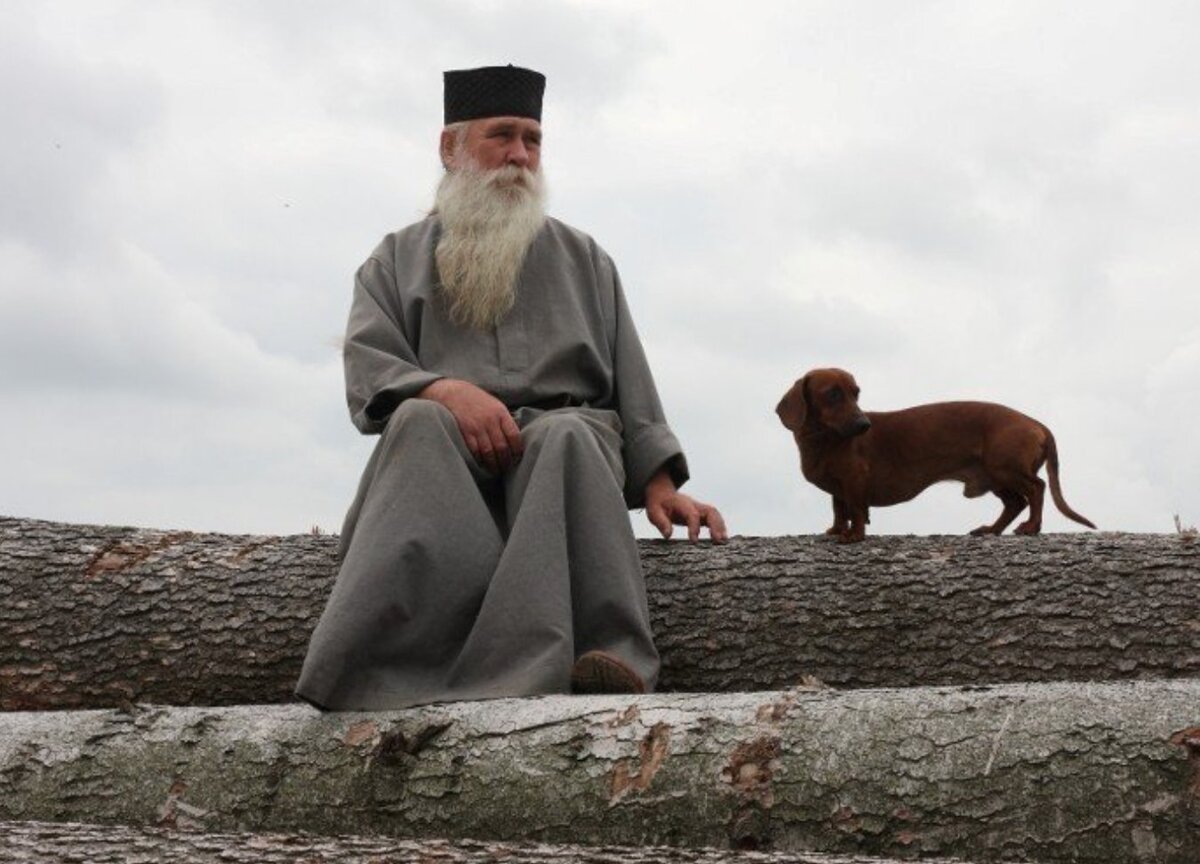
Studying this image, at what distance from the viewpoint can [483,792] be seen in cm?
352

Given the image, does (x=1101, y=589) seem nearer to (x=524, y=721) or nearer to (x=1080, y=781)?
(x=1080, y=781)

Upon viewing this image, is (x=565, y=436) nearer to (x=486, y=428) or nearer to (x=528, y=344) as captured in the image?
(x=486, y=428)

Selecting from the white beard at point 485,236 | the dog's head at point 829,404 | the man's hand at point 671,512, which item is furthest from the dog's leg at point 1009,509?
the white beard at point 485,236

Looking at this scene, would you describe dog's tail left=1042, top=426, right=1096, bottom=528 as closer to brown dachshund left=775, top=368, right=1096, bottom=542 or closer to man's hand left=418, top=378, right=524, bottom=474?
brown dachshund left=775, top=368, right=1096, bottom=542

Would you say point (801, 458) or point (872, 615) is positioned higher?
point (801, 458)

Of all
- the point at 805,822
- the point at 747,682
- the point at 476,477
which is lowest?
the point at 805,822

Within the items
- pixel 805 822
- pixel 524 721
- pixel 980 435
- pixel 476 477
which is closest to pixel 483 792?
pixel 524 721

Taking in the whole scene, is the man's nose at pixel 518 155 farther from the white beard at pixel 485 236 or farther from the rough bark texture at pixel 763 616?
the rough bark texture at pixel 763 616

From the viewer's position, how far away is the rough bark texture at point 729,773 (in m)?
3.17

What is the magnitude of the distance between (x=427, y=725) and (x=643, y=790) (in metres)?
0.55

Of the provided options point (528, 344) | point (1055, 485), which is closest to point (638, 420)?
point (528, 344)

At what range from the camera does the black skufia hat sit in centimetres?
500

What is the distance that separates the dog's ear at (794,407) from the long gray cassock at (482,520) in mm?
447

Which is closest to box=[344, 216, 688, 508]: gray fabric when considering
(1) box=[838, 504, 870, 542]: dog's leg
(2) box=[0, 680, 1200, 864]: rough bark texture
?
(1) box=[838, 504, 870, 542]: dog's leg
